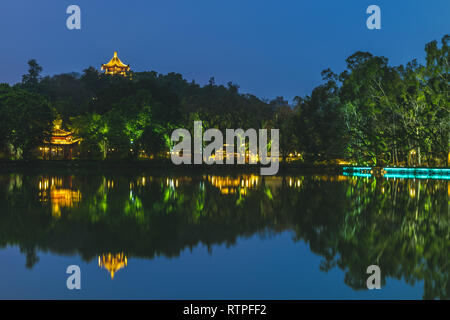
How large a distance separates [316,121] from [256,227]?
47870 mm

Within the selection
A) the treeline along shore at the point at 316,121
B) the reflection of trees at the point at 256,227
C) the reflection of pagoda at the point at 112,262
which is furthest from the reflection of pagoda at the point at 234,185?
the treeline along shore at the point at 316,121

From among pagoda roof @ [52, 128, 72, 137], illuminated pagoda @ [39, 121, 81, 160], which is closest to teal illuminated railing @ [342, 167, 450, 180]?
illuminated pagoda @ [39, 121, 81, 160]

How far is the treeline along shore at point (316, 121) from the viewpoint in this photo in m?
45.2

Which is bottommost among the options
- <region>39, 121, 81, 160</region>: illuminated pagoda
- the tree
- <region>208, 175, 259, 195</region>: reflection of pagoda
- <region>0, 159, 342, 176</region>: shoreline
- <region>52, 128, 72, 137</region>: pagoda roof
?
<region>208, 175, 259, 195</region>: reflection of pagoda

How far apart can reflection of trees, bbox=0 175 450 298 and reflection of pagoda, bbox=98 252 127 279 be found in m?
0.18

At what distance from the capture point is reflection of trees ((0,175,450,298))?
846cm

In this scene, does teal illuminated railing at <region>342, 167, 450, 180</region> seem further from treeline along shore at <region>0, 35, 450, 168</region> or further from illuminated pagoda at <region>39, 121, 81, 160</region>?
illuminated pagoda at <region>39, 121, 81, 160</region>

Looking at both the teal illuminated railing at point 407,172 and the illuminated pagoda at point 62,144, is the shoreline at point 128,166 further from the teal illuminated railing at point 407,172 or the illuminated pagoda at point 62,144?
the illuminated pagoda at point 62,144

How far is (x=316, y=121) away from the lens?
58938 mm

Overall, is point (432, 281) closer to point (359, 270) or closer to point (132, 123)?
point (359, 270)

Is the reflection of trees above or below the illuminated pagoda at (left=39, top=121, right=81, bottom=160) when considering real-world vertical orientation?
below

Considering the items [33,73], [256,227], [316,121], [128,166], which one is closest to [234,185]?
[256,227]

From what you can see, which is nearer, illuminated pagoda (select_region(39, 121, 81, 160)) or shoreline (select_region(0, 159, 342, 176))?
shoreline (select_region(0, 159, 342, 176))
